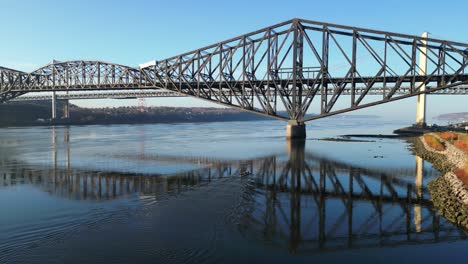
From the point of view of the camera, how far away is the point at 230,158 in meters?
42.0

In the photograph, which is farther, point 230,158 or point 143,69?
point 143,69

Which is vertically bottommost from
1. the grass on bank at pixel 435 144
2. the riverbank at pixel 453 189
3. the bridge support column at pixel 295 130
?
the riverbank at pixel 453 189

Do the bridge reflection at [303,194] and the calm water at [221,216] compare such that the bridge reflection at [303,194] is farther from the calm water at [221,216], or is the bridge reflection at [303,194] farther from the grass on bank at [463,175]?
the grass on bank at [463,175]

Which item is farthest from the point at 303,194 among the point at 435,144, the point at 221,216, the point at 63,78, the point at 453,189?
the point at 63,78

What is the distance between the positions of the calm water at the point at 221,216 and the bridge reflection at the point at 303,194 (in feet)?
0.22

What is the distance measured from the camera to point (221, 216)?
18344 mm

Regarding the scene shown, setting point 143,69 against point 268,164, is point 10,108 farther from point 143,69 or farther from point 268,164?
point 268,164

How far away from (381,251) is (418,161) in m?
28.6

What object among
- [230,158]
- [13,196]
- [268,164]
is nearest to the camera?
[13,196]

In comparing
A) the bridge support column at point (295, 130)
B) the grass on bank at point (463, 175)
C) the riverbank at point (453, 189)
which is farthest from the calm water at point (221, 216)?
the bridge support column at point (295, 130)

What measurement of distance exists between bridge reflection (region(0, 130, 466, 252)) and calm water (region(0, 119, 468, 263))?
67 mm

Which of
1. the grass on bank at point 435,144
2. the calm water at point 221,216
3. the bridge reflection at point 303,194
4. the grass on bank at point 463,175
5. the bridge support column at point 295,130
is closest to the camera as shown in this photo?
the calm water at point 221,216

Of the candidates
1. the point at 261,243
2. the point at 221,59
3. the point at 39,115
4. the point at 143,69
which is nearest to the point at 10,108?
the point at 39,115

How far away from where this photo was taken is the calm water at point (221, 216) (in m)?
13.6
